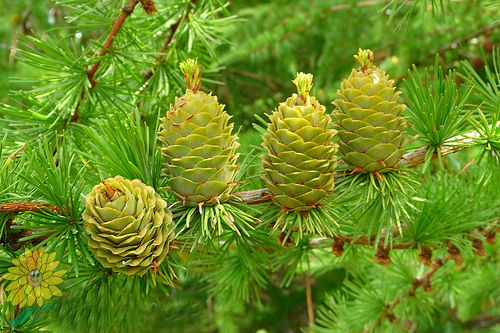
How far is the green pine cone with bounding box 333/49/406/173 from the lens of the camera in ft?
1.39

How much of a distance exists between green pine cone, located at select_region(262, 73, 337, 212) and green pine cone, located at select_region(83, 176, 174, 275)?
0.32 feet

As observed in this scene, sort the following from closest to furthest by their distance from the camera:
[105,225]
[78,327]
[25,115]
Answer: [105,225] < [78,327] < [25,115]

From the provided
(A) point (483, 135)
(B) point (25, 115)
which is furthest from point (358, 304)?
(B) point (25, 115)

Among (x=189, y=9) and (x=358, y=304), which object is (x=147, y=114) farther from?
(x=358, y=304)

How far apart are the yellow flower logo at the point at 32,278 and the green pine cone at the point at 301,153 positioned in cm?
18

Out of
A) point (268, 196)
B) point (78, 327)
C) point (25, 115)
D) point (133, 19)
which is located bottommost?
point (78, 327)

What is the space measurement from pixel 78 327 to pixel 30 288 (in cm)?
10

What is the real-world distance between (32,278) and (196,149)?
0.52 feet

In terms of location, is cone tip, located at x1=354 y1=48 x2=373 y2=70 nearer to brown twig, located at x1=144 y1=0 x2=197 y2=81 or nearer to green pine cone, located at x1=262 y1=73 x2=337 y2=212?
green pine cone, located at x1=262 y1=73 x2=337 y2=212

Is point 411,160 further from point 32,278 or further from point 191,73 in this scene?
point 32,278

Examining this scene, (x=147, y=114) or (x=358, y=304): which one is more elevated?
(x=147, y=114)

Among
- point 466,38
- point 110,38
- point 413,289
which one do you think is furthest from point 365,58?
point 466,38

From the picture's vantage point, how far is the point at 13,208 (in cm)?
39

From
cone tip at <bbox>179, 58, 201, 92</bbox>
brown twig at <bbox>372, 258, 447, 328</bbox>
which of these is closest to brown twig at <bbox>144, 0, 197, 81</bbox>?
cone tip at <bbox>179, 58, 201, 92</bbox>
